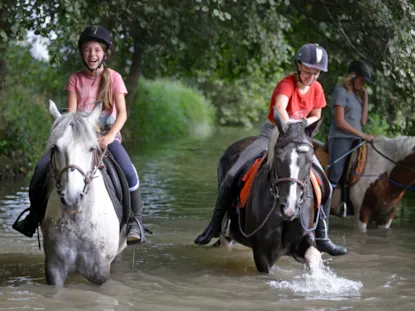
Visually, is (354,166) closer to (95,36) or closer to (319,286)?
(319,286)

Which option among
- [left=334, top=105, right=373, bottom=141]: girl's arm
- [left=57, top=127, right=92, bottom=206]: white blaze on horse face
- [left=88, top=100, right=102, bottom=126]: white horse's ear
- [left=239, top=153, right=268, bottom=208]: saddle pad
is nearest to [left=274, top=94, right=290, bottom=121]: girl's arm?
[left=239, top=153, right=268, bottom=208]: saddle pad

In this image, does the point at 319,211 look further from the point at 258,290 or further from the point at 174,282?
the point at 174,282

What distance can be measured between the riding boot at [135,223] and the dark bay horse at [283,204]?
3.33 ft

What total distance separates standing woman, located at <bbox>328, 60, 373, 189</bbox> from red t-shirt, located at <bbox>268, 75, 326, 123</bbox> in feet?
9.70

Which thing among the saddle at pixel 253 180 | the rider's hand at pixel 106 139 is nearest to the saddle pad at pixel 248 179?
the saddle at pixel 253 180

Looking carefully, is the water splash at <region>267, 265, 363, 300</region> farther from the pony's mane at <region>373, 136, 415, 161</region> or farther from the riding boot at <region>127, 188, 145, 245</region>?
the pony's mane at <region>373, 136, 415, 161</region>

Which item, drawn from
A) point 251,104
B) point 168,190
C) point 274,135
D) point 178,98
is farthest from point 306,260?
point 251,104

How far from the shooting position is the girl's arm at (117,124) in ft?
21.4

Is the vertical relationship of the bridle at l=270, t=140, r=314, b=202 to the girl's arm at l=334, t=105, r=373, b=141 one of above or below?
below

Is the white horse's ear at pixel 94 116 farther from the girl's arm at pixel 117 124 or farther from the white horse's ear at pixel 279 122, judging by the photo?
the white horse's ear at pixel 279 122

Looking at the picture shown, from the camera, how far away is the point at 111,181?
22.4 ft

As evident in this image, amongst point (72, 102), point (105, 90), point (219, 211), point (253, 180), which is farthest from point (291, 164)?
point (72, 102)

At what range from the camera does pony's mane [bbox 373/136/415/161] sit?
10367mm

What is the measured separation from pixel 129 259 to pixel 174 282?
1308mm
